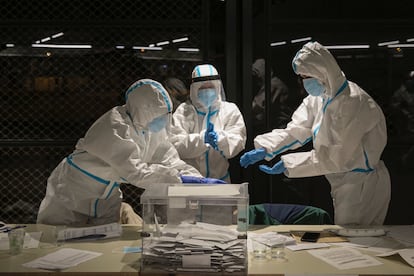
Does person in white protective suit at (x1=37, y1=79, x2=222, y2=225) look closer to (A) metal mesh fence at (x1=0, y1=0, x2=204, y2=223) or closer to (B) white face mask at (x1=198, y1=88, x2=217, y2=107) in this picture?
(B) white face mask at (x1=198, y1=88, x2=217, y2=107)

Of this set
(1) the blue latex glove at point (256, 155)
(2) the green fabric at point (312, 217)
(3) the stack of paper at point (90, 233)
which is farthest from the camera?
(1) the blue latex glove at point (256, 155)

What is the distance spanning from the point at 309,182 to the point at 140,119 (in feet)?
5.97

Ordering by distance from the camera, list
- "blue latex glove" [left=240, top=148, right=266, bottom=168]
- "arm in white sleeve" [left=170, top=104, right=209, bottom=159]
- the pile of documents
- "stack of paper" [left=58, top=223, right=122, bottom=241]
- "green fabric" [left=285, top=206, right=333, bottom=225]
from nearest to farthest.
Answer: the pile of documents → "stack of paper" [left=58, top=223, right=122, bottom=241] → "green fabric" [left=285, top=206, right=333, bottom=225] → "blue latex glove" [left=240, top=148, right=266, bottom=168] → "arm in white sleeve" [left=170, top=104, right=209, bottom=159]

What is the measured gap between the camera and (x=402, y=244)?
6.39ft

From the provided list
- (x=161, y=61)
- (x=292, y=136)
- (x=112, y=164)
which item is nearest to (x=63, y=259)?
(x=112, y=164)

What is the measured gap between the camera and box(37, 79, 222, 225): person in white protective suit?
2270 mm

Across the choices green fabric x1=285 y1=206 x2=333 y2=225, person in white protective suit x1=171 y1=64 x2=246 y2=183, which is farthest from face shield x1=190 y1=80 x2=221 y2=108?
green fabric x1=285 y1=206 x2=333 y2=225

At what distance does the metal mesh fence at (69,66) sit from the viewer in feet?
12.0

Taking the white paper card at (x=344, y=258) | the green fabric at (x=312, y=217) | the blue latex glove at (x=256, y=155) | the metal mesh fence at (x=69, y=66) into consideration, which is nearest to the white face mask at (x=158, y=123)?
the blue latex glove at (x=256, y=155)

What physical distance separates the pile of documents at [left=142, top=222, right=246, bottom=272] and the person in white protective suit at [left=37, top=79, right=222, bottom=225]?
0.63m

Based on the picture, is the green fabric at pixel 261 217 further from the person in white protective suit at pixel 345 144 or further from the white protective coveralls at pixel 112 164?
the white protective coveralls at pixel 112 164

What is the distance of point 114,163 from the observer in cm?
227

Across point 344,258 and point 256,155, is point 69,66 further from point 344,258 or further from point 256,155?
point 344,258

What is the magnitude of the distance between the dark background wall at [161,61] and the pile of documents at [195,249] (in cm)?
191
